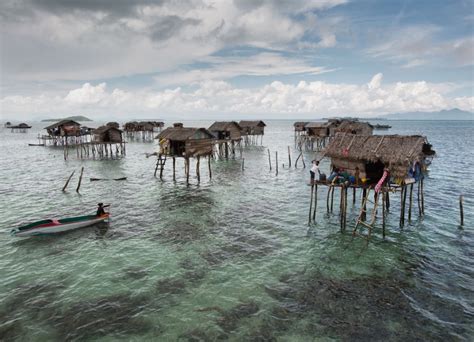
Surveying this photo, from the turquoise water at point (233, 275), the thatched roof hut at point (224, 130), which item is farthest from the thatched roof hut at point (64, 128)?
the turquoise water at point (233, 275)

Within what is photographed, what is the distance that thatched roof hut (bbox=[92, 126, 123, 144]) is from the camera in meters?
55.3

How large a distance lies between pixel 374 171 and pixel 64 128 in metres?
66.2

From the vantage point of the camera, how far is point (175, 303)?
41.4ft

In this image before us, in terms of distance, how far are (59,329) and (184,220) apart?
11829 mm

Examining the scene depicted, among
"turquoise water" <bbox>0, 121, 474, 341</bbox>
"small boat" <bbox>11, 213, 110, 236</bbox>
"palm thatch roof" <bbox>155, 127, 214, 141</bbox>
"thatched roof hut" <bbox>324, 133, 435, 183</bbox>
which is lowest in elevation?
"turquoise water" <bbox>0, 121, 474, 341</bbox>

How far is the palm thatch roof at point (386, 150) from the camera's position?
1802 centimetres

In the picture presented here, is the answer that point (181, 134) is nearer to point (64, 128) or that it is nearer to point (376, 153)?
point (376, 153)

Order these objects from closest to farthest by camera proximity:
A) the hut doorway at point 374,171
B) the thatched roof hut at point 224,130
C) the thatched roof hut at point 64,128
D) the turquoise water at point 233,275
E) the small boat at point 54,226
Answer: the turquoise water at point 233,275 → the small boat at point 54,226 → the hut doorway at point 374,171 → the thatched roof hut at point 224,130 → the thatched roof hut at point 64,128

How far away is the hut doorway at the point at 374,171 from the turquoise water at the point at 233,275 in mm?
3293

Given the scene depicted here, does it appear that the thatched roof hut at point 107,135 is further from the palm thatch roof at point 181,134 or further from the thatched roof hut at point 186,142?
the thatched roof hut at point 186,142

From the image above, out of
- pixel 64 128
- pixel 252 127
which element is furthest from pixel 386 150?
pixel 64 128

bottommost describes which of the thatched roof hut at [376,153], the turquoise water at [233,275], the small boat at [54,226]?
the turquoise water at [233,275]

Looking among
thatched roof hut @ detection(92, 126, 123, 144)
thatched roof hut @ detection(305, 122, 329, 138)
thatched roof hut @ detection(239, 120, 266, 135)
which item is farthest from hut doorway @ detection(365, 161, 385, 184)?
thatched roof hut @ detection(239, 120, 266, 135)

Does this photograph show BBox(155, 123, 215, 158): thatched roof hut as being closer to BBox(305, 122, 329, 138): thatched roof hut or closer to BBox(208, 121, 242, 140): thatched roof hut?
BBox(208, 121, 242, 140): thatched roof hut
